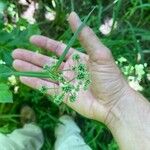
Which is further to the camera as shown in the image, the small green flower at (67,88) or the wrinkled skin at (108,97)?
the wrinkled skin at (108,97)

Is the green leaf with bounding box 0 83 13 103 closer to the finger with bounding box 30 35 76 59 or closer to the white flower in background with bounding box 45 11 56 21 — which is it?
the finger with bounding box 30 35 76 59

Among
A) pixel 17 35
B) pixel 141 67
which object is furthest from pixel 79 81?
pixel 141 67

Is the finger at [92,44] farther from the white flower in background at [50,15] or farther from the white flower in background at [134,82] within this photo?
the white flower in background at [50,15]

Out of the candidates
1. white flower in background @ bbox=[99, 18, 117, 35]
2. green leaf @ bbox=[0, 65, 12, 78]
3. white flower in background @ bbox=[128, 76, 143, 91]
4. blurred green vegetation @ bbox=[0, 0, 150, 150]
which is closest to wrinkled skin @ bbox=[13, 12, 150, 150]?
blurred green vegetation @ bbox=[0, 0, 150, 150]

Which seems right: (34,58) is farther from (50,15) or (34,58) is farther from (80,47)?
(50,15)

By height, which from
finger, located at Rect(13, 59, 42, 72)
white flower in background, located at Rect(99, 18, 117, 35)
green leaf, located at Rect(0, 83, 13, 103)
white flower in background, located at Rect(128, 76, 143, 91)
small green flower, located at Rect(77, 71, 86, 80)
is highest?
small green flower, located at Rect(77, 71, 86, 80)

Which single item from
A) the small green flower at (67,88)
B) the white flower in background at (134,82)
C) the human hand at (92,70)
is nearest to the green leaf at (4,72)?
the small green flower at (67,88)

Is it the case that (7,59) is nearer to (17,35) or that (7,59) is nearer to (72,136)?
(17,35)
